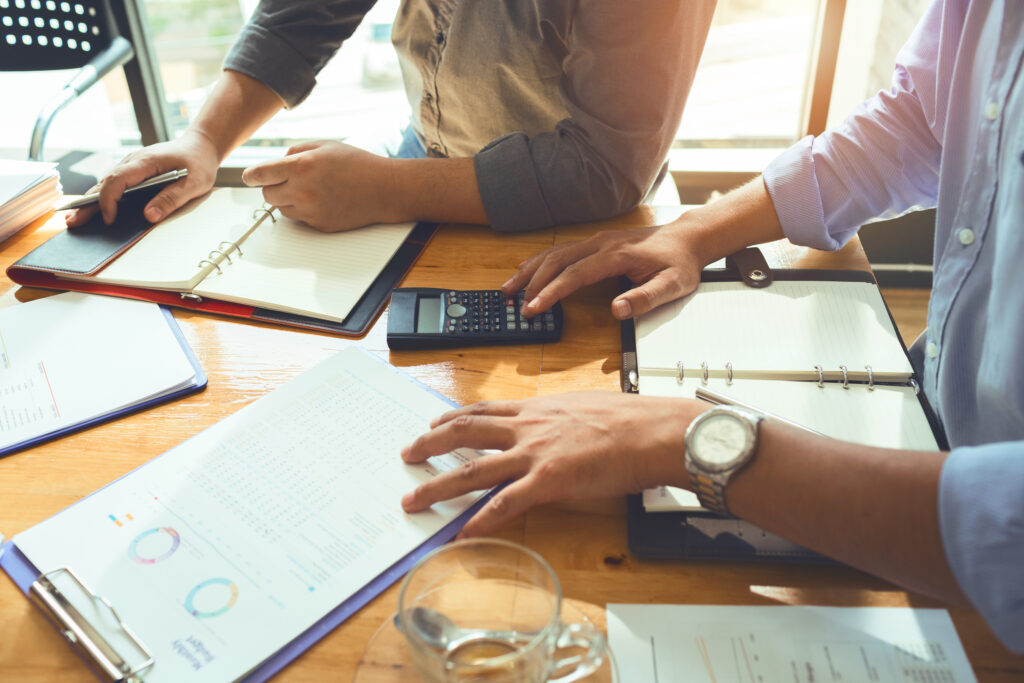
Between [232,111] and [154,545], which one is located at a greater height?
[232,111]

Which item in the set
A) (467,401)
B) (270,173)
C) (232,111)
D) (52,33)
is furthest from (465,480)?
(52,33)

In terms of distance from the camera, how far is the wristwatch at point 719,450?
571mm

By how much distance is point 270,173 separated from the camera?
3.37ft

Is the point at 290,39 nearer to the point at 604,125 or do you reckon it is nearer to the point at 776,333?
the point at 604,125

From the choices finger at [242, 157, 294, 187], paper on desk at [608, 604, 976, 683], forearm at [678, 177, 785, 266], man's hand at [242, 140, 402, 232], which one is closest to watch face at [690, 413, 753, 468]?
paper on desk at [608, 604, 976, 683]

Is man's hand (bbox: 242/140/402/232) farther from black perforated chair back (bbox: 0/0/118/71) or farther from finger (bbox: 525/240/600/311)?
black perforated chair back (bbox: 0/0/118/71)

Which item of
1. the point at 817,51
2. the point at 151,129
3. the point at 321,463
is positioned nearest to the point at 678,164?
the point at 817,51

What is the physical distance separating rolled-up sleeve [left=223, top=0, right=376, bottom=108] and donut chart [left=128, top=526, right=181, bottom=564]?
2.94 ft

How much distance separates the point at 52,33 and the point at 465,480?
1347mm

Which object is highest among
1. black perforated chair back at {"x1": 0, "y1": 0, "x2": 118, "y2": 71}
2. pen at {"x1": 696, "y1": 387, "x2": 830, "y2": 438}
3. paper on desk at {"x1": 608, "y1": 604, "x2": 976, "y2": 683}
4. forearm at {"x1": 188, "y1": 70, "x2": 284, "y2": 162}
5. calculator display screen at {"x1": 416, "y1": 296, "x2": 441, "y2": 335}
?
black perforated chair back at {"x1": 0, "y1": 0, "x2": 118, "y2": 71}

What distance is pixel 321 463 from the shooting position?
669 millimetres

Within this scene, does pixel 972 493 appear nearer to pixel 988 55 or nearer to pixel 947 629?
pixel 947 629

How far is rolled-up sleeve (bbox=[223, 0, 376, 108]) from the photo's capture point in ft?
4.03

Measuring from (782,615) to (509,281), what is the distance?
1.63 feet
